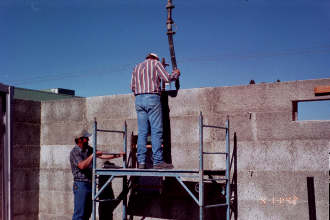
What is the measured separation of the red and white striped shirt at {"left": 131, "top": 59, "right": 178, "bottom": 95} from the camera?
5.90 m

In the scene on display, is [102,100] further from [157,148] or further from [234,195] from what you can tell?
[234,195]

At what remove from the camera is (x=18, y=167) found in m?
7.41

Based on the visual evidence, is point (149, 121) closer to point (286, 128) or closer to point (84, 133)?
point (84, 133)

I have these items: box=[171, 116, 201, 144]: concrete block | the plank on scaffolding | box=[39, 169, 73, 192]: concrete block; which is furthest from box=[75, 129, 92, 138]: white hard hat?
the plank on scaffolding

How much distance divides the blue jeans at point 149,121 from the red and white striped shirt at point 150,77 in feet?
0.32

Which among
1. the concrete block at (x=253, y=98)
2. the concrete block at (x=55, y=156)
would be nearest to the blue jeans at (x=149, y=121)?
the concrete block at (x=253, y=98)

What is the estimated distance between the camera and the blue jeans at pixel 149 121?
18.8 ft

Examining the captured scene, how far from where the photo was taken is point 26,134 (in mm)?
7594

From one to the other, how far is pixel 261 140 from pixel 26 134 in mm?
4222

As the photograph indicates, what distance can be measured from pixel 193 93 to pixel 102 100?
5.68 ft

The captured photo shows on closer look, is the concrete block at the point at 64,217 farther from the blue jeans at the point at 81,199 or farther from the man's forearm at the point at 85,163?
the man's forearm at the point at 85,163

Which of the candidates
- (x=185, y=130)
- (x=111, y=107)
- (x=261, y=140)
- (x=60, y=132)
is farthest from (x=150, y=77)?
(x=60, y=132)

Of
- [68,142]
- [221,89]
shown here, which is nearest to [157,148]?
[221,89]

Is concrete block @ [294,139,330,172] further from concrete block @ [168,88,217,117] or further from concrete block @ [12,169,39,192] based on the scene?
concrete block @ [12,169,39,192]
